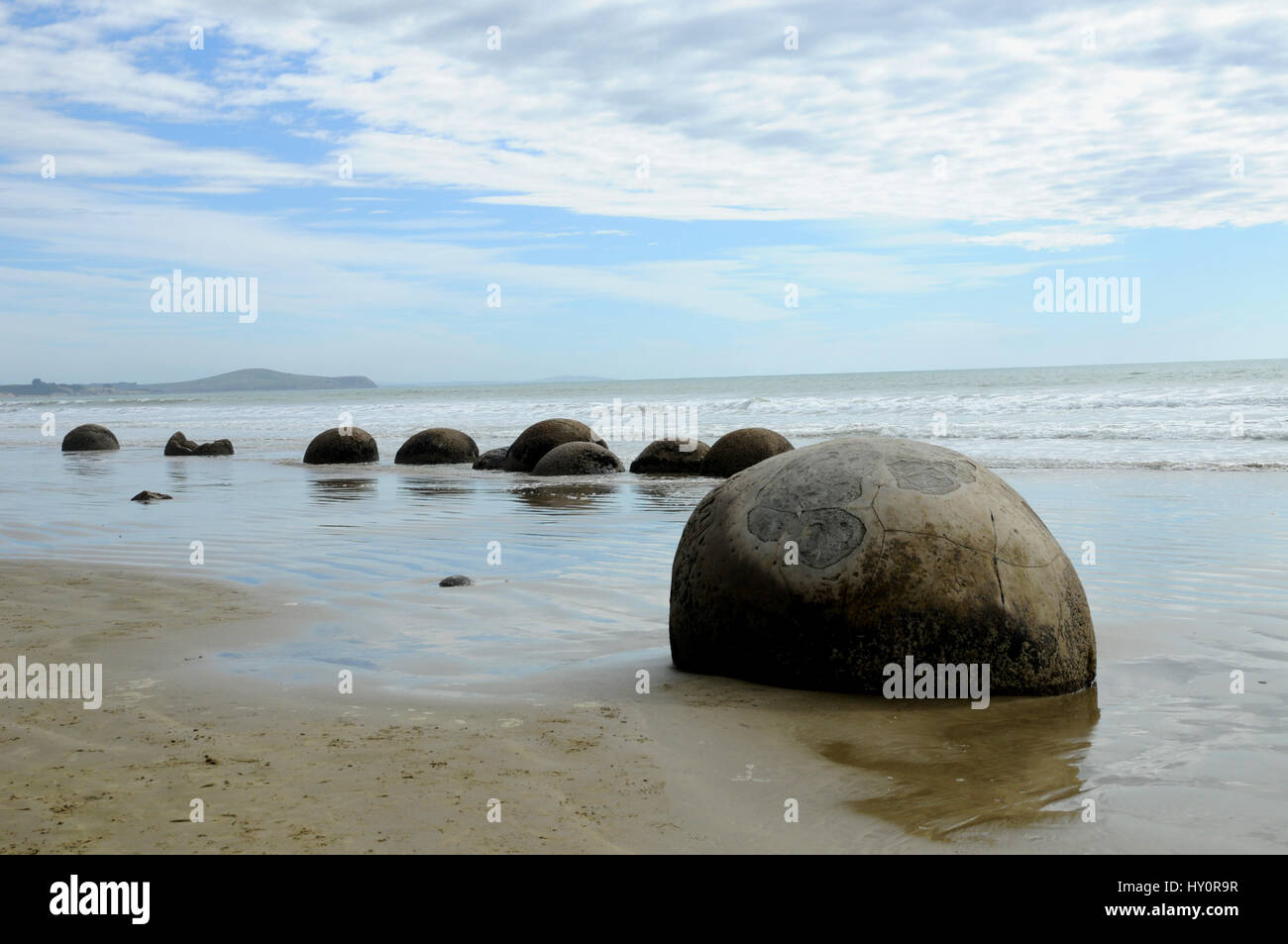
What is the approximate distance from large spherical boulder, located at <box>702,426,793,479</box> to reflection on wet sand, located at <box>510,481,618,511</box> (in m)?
2.08

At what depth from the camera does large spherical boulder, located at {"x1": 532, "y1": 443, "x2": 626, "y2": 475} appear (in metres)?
18.7

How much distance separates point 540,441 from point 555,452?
1.19m

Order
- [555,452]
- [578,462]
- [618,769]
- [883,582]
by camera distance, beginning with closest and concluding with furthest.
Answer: [618,769] → [883,582] → [578,462] → [555,452]

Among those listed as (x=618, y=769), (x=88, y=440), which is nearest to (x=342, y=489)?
(x=618, y=769)

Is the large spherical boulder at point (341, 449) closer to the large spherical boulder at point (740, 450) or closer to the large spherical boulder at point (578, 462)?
the large spherical boulder at point (578, 462)

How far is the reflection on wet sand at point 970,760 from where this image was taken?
369 centimetres

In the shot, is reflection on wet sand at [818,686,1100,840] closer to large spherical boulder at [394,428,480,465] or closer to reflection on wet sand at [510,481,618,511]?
reflection on wet sand at [510,481,618,511]

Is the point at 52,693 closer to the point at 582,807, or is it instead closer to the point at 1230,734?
the point at 582,807

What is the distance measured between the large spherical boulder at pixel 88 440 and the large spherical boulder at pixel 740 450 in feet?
57.8

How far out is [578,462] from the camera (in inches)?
740

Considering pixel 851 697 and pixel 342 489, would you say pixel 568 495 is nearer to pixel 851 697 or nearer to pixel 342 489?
pixel 342 489

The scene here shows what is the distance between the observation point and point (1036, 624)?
505cm

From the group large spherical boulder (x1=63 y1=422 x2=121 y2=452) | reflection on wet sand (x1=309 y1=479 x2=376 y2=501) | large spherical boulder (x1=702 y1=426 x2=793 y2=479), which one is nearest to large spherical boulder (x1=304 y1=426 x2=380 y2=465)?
reflection on wet sand (x1=309 y1=479 x2=376 y2=501)
